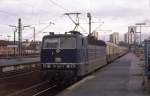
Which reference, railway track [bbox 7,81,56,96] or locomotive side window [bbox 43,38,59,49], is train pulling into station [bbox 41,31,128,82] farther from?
railway track [bbox 7,81,56,96]

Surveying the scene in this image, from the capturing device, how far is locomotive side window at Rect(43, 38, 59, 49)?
2177cm

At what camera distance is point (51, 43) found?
21.8 m

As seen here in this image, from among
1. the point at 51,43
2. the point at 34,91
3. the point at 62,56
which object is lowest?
the point at 34,91

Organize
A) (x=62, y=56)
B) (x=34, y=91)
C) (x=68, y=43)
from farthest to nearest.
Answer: (x=68, y=43) → (x=62, y=56) → (x=34, y=91)

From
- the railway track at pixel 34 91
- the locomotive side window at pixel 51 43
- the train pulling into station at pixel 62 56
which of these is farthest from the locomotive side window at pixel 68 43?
the railway track at pixel 34 91

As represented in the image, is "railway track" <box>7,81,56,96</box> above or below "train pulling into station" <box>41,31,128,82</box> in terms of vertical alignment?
below

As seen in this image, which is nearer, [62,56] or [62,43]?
[62,56]

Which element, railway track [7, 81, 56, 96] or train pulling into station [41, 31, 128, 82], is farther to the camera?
train pulling into station [41, 31, 128, 82]

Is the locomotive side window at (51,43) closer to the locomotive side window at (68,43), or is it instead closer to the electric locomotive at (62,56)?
the electric locomotive at (62,56)

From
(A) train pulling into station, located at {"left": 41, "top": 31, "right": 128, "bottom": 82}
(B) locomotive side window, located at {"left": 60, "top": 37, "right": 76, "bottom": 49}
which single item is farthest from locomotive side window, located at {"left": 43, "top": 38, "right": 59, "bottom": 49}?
(B) locomotive side window, located at {"left": 60, "top": 37, "right": 76, "bottom": 49}

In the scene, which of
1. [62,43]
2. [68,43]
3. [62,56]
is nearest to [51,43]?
[62,43]

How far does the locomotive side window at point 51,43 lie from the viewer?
21766 mm

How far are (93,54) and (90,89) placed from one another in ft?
34.5

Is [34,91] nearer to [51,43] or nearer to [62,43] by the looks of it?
[51,43]
